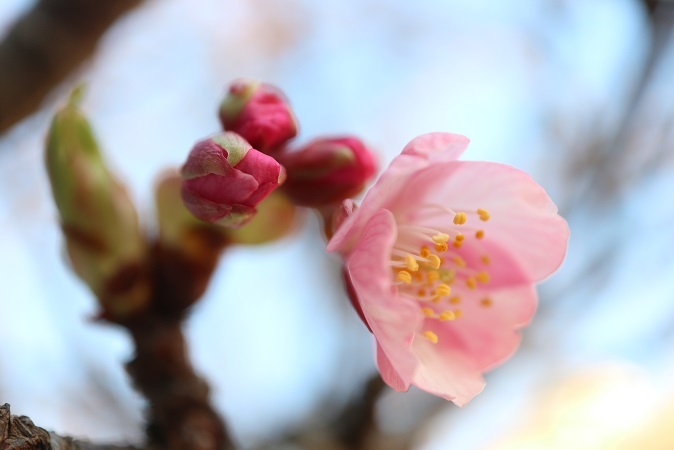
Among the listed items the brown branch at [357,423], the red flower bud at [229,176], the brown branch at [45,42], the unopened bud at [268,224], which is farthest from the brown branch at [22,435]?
the brown branch at [357,423]

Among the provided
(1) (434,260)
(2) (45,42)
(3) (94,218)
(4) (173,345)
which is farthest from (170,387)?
(2) (45,42)

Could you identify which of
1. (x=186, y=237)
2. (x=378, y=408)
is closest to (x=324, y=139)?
(x=186, y=237)

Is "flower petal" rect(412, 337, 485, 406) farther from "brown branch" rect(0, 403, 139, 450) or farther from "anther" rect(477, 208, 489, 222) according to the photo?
"brown branch" rect(0, 403, 139, 450)

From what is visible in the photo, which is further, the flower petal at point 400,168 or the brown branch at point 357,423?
the brown branch at point 357,423

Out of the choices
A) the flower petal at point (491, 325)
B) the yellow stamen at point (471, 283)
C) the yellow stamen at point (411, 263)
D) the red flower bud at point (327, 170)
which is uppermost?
the red flower bud at point (327, 170)

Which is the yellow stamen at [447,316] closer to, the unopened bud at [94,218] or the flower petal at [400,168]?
the flower petal at [400,168]

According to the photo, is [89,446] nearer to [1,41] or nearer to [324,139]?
[324,139]

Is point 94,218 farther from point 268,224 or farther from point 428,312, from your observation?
point 428,312
